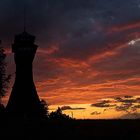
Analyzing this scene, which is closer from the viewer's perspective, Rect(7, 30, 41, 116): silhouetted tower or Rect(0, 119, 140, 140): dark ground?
Rect(0, 119, 140, 140): dark ground

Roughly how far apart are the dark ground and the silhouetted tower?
37864mm

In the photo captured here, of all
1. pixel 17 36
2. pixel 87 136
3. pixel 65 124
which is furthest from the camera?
pixel 17 36

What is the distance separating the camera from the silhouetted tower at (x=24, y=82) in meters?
70.3

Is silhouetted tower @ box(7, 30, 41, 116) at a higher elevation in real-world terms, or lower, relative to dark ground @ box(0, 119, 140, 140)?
higher

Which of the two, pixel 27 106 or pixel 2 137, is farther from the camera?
pixel 27 106

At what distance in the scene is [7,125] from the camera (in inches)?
1298

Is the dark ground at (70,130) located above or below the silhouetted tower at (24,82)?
below

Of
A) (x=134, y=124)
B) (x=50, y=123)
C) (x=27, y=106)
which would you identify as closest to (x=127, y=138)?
(x=134, y=124)

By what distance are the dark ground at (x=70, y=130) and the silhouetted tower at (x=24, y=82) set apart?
3786cm

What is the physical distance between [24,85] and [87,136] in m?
45.1

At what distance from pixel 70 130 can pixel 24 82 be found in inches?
1706

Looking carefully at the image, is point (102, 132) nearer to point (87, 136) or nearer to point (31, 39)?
point (87, 136)

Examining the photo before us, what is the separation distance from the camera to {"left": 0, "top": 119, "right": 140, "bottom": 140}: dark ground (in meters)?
29.0

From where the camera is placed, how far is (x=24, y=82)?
2862 inches
